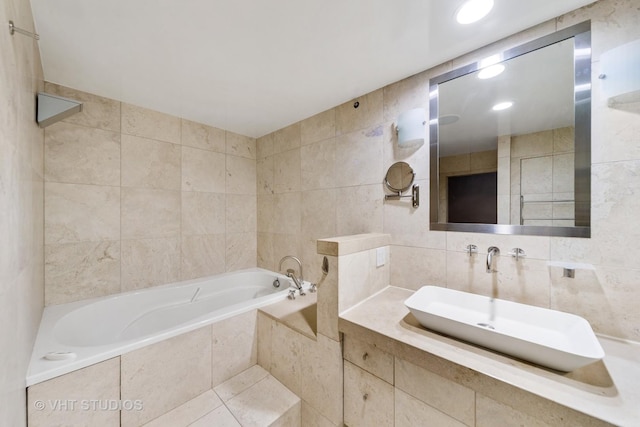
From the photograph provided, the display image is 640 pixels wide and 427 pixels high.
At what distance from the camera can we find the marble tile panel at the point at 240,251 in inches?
106

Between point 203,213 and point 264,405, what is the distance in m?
1.89

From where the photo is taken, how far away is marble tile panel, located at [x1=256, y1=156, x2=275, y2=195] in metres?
2.72

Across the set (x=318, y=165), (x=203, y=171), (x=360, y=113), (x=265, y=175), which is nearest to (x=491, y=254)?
(x=360, y=113)

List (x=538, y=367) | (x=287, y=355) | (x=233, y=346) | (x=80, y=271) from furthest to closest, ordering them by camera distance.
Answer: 1. (x=80, y=271)
2. (x=233, y=346)
3. (x=287, y=355)
4. (x=538, y=367)

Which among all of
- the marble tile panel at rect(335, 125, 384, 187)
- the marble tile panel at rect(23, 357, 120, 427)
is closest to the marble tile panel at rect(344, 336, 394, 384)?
the marble tile panel at rect(335, 125, 384, 187)

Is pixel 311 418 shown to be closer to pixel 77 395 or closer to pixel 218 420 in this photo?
pixel 218 420

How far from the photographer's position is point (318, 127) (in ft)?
7.25

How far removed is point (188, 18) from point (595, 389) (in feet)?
7.60

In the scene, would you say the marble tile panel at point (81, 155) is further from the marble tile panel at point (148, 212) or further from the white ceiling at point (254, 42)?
the white ceiling at point (254, 42)

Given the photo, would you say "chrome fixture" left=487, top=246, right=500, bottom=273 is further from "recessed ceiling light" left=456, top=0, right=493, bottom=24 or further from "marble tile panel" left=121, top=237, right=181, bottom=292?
"marble tile panel" left=121, top=237, right=181, bottom=292

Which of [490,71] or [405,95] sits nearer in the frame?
[490,71]

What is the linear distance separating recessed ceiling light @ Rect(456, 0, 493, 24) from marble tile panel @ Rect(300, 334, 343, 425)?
6.15 feet

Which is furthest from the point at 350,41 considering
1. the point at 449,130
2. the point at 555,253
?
the point at 555,253

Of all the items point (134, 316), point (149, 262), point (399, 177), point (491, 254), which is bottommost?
point (134, 316)
